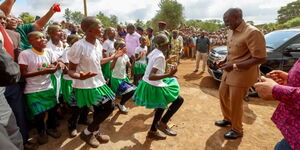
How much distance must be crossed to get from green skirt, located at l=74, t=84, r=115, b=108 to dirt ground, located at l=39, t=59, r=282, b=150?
740 millimetres

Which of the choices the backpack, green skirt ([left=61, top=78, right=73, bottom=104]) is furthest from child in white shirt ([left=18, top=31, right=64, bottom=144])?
the backpack

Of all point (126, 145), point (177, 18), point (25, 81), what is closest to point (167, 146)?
point (126, 145)

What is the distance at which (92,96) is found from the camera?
2648mm

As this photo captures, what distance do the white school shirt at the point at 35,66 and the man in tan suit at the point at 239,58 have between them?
2.65m

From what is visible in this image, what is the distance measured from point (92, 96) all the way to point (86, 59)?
50cm

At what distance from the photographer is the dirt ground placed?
9.77ft

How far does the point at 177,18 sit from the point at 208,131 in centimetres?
3202

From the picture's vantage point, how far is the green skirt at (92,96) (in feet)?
8.69

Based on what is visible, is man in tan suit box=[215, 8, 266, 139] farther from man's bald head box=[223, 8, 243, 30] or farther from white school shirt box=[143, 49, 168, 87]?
white school shirt box=[143, 49, 168, 87]

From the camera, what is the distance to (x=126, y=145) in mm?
2977

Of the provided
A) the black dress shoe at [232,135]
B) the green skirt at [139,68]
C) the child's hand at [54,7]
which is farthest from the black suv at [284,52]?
the child's hand at [54,7]

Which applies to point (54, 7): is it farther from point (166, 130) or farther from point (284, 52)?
point (284, 52)

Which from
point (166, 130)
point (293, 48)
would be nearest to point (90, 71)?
point (166, 130)

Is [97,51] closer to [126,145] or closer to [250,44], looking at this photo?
[126,145]
